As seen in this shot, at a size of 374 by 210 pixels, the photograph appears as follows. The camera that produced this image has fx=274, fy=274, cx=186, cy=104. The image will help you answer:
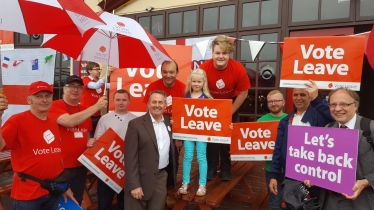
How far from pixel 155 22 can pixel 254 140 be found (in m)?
4.26

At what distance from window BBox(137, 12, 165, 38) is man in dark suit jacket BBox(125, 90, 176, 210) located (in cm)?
405

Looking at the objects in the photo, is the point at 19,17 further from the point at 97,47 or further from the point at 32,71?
the point at 32,71

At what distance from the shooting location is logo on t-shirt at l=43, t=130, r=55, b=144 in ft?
8.31

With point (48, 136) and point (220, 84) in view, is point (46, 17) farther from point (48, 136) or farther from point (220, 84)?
point (220, 84)

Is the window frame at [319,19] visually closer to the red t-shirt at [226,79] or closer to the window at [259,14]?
the window at [259,14]

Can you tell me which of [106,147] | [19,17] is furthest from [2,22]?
[106,147]

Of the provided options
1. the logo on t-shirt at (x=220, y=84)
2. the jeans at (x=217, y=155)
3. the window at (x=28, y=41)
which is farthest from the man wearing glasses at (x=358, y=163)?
the window at (x=28, y=41)

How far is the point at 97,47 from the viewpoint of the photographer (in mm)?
3625

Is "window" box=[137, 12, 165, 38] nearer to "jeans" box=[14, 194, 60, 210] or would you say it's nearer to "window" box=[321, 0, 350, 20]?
"window" box=[321, 0, 350, 20]

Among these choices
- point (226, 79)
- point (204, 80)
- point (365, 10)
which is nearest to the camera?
point (204, 80)

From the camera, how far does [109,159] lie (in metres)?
3.29

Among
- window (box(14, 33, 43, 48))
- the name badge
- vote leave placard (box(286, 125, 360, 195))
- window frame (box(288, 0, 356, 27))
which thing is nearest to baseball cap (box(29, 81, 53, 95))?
the name badge

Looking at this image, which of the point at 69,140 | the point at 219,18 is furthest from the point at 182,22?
the point at 69,140

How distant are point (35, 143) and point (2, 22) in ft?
3.49
